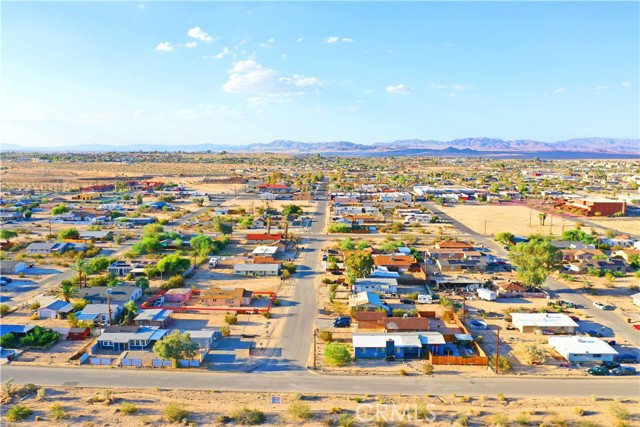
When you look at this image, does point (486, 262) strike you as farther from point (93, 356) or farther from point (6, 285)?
point (6, 285)

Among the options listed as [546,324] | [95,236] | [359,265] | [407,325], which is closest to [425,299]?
[359,265]

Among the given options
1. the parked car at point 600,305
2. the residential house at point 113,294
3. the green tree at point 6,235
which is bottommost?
the parked car at point 600,305

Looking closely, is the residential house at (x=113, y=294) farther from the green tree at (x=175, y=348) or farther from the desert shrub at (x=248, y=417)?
the desert shrub at (x=248, y=417)

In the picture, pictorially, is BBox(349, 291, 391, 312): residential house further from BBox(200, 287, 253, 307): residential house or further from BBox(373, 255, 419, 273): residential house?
BBox(373, 255, 419, 273): residential house

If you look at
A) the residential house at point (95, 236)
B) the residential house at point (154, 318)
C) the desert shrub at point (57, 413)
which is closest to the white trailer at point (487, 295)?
the residential house at point (154, 318)

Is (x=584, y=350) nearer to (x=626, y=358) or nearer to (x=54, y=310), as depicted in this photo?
(x=626, y=358)
